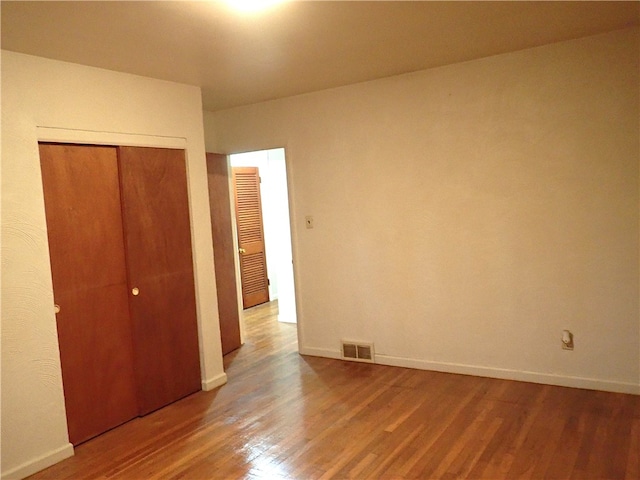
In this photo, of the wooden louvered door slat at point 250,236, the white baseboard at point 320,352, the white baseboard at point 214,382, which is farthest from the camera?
the wooden louvered door slat at point 250,236

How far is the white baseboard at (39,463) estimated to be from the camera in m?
2.80

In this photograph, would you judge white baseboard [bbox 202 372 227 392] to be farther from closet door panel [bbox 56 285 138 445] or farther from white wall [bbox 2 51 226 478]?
white wall [bbox 2 51 226 478]

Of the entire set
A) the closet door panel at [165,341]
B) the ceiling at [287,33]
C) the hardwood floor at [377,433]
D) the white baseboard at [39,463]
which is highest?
the ceiling at [287,33]

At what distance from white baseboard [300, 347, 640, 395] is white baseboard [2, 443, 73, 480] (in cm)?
229

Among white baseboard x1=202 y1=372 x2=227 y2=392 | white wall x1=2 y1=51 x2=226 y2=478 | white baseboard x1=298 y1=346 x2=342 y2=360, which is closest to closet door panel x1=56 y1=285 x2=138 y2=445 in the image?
white wall x1=2 y1=51 x2=226 y2=478

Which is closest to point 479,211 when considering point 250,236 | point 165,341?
point 165,341

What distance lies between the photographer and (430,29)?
2.95 meters

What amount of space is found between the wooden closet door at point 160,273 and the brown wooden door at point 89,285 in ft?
0.26

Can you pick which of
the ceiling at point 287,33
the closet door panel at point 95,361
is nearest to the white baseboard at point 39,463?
the closet door panel at point 95,361

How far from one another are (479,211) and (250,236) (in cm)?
378

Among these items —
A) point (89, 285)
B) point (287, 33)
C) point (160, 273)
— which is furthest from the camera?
point (160, 273)

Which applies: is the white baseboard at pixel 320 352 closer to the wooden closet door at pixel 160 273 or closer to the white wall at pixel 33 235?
the wooden closet door at pixel 160 273

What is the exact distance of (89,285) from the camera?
3.26 meters

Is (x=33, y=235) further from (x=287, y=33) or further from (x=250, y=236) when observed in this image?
(x=250, y=236)
